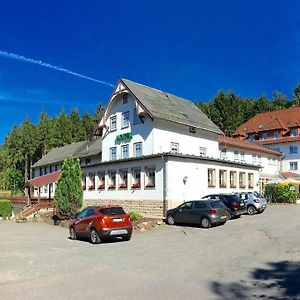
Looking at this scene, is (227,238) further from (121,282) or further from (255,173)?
(255,173)

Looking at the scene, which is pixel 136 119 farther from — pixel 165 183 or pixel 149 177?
pixel 165 183

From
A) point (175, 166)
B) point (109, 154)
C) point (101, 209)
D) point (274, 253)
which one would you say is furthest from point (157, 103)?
point (274, 253)

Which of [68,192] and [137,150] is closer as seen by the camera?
[68,192]

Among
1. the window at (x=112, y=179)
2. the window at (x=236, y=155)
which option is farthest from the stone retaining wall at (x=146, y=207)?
the window at (x=236, y=155)

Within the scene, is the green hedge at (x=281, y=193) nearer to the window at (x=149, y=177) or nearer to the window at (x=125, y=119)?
the window at (x=125, y=119)

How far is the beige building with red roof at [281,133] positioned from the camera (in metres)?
61.2

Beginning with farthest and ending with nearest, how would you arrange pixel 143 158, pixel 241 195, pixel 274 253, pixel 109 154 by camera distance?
pixel 109 154 → pixel 143 158 → pixel 241 195 → pixel 274 253

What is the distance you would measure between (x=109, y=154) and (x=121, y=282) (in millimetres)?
32382

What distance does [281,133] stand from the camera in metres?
64.5

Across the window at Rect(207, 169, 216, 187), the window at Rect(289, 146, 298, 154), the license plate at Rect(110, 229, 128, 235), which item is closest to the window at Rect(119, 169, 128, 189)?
the window at Rect(207, 169, 216, 187)

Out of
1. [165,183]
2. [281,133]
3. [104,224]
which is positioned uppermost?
[281,133]

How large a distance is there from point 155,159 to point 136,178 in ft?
10.4

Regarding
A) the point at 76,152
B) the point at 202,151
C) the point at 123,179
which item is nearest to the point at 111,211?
the point at 123,179

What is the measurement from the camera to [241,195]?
29.8 meters
